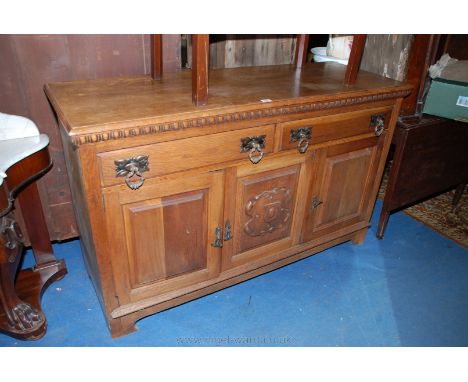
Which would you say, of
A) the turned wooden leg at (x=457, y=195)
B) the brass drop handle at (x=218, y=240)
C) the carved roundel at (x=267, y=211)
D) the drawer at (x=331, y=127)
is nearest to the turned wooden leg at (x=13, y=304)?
the brass drop handle at (x=218, y=240)

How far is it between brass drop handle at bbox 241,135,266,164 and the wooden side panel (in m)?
0.25

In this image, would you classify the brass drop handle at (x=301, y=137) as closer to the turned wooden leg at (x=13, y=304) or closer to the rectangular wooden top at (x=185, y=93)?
the rectangular wooden top at (x=185, y=93)

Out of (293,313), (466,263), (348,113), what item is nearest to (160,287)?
(293,313)

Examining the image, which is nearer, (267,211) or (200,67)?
(200,67)

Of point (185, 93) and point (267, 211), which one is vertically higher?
point (185, 93)

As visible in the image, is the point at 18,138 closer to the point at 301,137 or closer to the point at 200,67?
the point at 200,67

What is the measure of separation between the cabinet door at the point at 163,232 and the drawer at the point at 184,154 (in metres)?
0.05

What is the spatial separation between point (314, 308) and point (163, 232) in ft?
3.10

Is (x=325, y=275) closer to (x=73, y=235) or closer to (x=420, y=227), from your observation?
(x=420, y=227)

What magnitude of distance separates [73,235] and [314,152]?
1461mm

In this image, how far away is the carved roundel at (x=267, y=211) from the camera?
1802mm

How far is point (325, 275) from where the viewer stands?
2248mm

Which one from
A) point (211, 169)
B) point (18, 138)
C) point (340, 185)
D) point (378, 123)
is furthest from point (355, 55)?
point (18, 138)

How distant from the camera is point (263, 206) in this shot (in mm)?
1828
